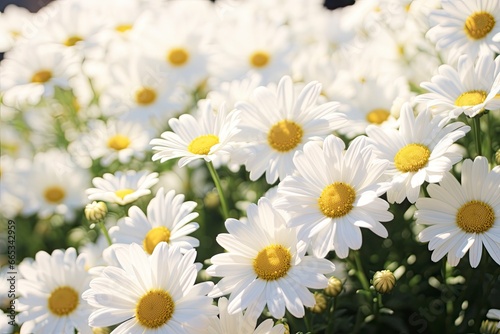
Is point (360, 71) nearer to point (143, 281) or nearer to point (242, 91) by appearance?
point (242, 91)

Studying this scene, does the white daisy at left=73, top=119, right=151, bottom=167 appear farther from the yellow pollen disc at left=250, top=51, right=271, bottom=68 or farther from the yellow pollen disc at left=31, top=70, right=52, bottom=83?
the yellow pollen disc at left=250, top=51, right=271, bottom=68

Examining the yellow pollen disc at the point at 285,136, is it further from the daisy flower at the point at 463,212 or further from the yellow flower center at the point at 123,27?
the yellow flower center at the point at 123,27

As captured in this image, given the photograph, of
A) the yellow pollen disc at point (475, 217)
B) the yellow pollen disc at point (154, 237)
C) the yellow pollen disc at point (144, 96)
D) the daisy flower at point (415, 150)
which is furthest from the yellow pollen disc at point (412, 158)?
the yellow pollen disc at point (144, 96)

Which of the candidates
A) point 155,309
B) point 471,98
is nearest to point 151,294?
point 155,309

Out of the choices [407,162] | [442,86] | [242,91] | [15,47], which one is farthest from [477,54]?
[15,47]

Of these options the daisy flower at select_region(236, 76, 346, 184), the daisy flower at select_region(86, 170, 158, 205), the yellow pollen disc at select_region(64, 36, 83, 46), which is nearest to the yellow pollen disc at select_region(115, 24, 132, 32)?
the yellow pollen disc at select_region(64, 36, 83, 46)

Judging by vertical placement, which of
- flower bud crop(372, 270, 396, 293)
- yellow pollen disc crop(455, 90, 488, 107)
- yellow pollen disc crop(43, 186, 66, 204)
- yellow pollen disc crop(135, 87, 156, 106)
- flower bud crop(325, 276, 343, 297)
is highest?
yellow pollen disc crop(455, 90, 488, 107)
